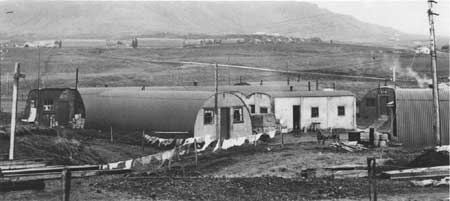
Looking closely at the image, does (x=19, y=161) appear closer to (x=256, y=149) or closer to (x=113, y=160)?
(x=113, y=160)

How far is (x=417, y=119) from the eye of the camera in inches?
1125

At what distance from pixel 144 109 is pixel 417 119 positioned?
14420mm

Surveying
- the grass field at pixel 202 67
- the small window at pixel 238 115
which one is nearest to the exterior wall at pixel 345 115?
the small window at pixel 238 115

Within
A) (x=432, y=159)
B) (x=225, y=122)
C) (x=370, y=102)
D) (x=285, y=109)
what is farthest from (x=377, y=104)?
(x=432, y=159)

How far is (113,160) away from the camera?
24.1m

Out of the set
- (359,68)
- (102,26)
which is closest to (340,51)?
(359,68)

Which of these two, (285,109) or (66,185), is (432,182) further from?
(285,109)

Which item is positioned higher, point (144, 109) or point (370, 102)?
point (370, 102)

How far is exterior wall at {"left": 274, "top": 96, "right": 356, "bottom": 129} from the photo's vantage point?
38844mm

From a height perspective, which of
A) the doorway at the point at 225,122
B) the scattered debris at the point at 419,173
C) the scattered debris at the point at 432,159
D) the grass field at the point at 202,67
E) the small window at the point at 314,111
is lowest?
the scattered debris at the point at 419,173

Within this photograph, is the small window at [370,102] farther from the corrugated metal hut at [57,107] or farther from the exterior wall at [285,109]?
the corrugated metal hut at [57,107]

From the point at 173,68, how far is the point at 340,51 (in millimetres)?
35735

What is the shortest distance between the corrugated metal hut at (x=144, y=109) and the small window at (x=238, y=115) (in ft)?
6.83

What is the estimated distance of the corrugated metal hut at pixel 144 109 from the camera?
97.9 feet
